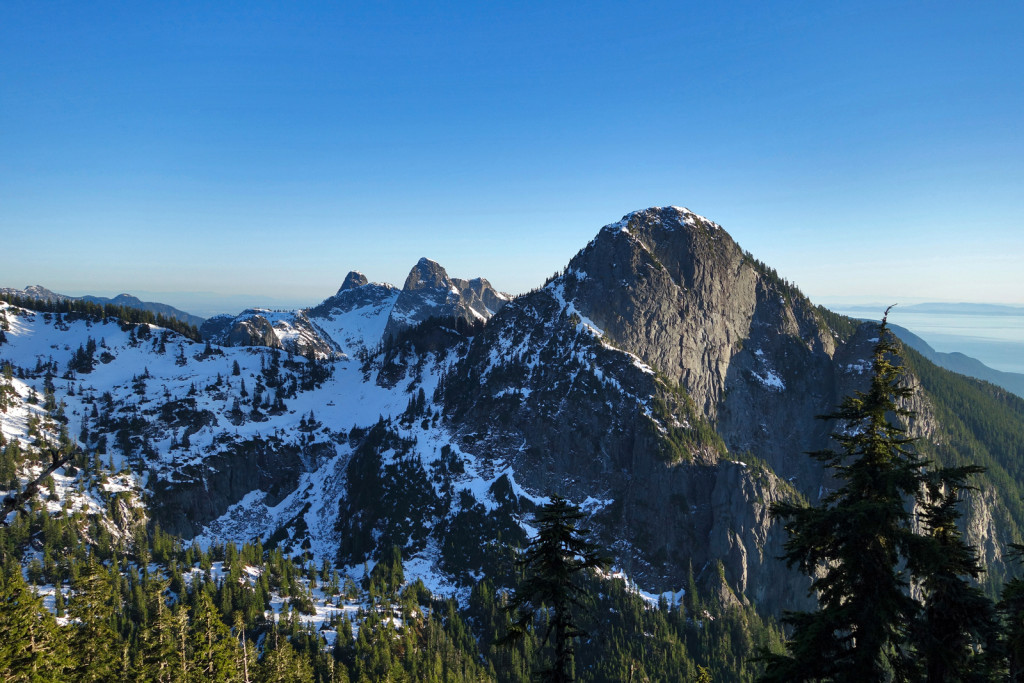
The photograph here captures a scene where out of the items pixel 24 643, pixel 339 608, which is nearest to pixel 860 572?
pixel 24 643

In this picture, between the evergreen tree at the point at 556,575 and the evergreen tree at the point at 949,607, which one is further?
the evergreen tree at the point at 556,575

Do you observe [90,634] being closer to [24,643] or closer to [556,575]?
[24,643]

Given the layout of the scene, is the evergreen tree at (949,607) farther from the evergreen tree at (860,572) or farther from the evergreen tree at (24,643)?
the evergreen tree at (24,643)

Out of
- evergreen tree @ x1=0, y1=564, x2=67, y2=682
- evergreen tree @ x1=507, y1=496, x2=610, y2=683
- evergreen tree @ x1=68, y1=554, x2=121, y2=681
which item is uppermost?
evergreen tree @ x1=507, y1=496, x2=610, y2=683

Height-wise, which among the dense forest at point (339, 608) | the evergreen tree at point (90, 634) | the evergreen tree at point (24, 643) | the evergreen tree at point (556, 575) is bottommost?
the dense forest at point (339, 608)

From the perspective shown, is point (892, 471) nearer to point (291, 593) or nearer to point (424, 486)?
point (291, 593)

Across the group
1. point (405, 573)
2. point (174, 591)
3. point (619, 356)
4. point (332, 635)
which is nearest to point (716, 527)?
point (619, 356)

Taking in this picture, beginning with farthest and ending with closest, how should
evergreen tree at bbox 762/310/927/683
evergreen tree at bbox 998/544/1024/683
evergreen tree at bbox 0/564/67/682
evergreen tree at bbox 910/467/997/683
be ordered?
evergreen tree at bbox 0/564/67/682 → evergreen tree at bbox 998/544/1024/683 → evergreen tree at bbox 762/310/927/683 → evergreen tree at bbox 910/467/997/683

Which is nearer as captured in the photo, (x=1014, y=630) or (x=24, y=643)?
(x=1014, y=630)

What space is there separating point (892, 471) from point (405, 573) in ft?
532

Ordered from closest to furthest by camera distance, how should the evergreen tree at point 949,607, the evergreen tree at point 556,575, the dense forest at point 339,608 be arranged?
the evergreen tree at point 949,607 < the evergreen tree at point 556,575 < the dense forest at point 339,608

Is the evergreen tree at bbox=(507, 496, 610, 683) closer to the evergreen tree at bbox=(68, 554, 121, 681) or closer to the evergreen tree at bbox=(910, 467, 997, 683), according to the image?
the evergreen tree at bbox=(910, 467, 997, 683)

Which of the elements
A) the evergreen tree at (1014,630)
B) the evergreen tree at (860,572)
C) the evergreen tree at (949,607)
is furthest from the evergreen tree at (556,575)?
the evergreen tree at (1014,630)

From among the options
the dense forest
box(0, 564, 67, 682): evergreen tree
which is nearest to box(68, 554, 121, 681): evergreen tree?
box(0, 564, 67, 682): evergreen tree
